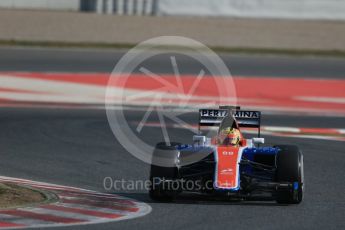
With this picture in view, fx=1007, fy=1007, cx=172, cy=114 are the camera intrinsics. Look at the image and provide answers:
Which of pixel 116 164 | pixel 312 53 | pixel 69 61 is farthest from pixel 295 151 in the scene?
pixel 312 53

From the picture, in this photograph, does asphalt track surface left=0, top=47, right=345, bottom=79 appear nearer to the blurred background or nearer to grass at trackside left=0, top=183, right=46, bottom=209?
the blurred background

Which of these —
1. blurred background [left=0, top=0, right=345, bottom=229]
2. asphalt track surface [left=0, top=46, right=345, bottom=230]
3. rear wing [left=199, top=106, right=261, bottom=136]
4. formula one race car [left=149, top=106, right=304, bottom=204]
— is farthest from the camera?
blurred background [left=0, top=0, right=345, bottom=229]

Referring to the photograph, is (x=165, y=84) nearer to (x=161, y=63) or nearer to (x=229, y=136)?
(x=161, y=63)

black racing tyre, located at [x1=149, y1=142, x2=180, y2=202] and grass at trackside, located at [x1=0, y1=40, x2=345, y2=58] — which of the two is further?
grass at trackside, located at [x1=0, y1=40, x2=345, y2=58]

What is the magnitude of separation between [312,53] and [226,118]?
23.9 meters

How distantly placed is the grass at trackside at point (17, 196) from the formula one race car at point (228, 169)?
4.61ft

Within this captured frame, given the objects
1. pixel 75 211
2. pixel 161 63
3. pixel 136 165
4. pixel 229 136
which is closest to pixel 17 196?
pixel 75 211

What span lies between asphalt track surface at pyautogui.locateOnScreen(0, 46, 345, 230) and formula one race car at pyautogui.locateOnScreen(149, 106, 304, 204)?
182mm

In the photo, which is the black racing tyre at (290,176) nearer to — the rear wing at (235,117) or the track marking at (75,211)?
the rear wing at (235,117)

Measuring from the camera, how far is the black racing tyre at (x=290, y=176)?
12070 mm

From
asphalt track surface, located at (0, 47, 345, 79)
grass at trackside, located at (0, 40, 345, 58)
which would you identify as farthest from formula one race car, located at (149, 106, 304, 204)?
grass at trackside, located at (0, 40, 345, 58)

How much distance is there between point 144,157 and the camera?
1634 centimetres

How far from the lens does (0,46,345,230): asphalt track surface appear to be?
36.3 feet

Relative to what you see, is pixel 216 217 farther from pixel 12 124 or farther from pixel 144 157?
pixel 12 124
